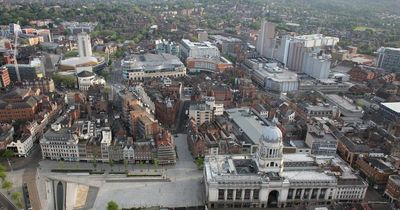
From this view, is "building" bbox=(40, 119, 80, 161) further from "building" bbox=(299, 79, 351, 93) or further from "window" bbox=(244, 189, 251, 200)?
"building" bbox=(299, 79, 351, 93)

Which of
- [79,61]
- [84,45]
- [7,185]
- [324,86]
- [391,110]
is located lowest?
[7,185]

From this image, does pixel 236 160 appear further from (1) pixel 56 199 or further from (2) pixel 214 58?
(2) pixel 214 58

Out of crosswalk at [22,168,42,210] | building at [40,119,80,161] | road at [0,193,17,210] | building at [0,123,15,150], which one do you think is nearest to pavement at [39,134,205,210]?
building at [40,119,80,161]

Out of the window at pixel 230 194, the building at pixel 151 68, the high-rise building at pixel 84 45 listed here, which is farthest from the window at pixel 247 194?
the high-rise building at pixel 84 45

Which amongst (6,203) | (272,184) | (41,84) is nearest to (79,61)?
(41,84)

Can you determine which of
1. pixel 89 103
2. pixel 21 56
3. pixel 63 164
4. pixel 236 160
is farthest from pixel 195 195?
pixel 21 56

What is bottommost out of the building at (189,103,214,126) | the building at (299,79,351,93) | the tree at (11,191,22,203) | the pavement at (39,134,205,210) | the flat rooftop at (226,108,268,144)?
the pavement at (39,134,205,210)

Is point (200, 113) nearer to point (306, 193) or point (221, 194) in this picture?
point (221, 194)
